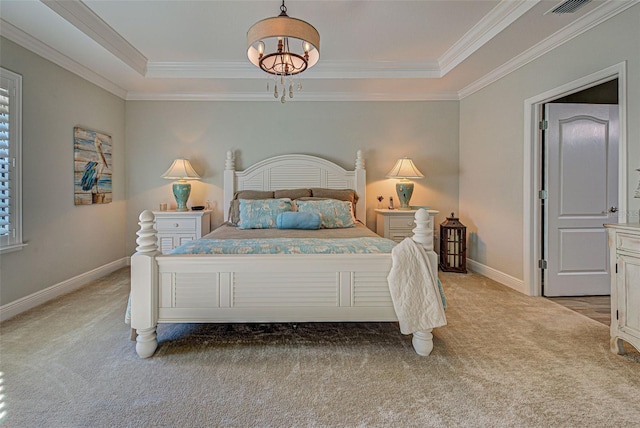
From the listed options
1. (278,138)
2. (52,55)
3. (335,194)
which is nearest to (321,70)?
(278,138)

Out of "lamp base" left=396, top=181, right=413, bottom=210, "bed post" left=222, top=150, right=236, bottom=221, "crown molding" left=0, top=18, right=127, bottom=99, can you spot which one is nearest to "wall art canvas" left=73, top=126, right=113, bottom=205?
"crown molding" left=0, top=18, right=127, bottom=99

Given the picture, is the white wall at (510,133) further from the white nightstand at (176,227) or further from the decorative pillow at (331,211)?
the white nightstand at (176,227)

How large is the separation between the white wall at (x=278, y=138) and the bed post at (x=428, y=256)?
2438mm

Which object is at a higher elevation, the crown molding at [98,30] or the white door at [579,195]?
the crown molding at [98,30]

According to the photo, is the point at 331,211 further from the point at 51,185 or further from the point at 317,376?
the point at 51,185

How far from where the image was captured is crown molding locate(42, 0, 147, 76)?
2.42 m

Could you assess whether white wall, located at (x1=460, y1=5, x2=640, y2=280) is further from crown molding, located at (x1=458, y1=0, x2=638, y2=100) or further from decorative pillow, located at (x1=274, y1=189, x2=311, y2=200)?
decorative pillow, located at (x1=274, y1=189, x2=311, y2=200)

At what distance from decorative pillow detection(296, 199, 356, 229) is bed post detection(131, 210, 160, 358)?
175 centimetres

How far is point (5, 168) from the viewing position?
255 centimetres

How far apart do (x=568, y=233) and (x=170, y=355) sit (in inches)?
144

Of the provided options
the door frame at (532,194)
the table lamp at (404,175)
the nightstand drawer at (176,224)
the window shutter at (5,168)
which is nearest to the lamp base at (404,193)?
the table lamp at (404,175)

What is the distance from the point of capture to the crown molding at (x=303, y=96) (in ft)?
13.9

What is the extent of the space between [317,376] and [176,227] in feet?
9.42

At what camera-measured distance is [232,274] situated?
6.40 feet
